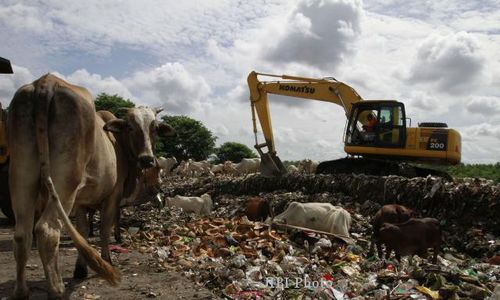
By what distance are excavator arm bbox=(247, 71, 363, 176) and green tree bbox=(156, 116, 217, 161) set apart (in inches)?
847

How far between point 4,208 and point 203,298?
6979 mm

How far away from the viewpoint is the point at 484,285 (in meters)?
5.10

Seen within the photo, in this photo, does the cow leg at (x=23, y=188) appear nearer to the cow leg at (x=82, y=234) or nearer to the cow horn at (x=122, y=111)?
the cow leg at (x=82, y=234)

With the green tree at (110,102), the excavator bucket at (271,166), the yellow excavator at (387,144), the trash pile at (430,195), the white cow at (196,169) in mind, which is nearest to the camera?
the trash pile at (430,195)

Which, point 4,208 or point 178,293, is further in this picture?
point 4,208

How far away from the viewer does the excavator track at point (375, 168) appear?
1481 cm

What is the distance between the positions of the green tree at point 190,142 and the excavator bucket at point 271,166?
22.6 metres

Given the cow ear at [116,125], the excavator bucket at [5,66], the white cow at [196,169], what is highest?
the excavator bucket at [5,66]

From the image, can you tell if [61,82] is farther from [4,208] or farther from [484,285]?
[4,208]

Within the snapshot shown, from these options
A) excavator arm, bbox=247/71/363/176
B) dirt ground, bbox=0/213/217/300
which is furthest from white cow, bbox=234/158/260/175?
dirt ground, bbox=0/213/217/300

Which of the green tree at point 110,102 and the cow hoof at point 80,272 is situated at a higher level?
the green tree at point 110,102

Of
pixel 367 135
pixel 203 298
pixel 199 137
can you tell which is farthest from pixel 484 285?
pixel 199 137

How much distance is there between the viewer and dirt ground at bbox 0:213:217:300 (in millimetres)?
4727

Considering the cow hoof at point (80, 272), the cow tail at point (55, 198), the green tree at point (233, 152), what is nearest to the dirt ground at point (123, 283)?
the cow hoof at point (80, 272)
